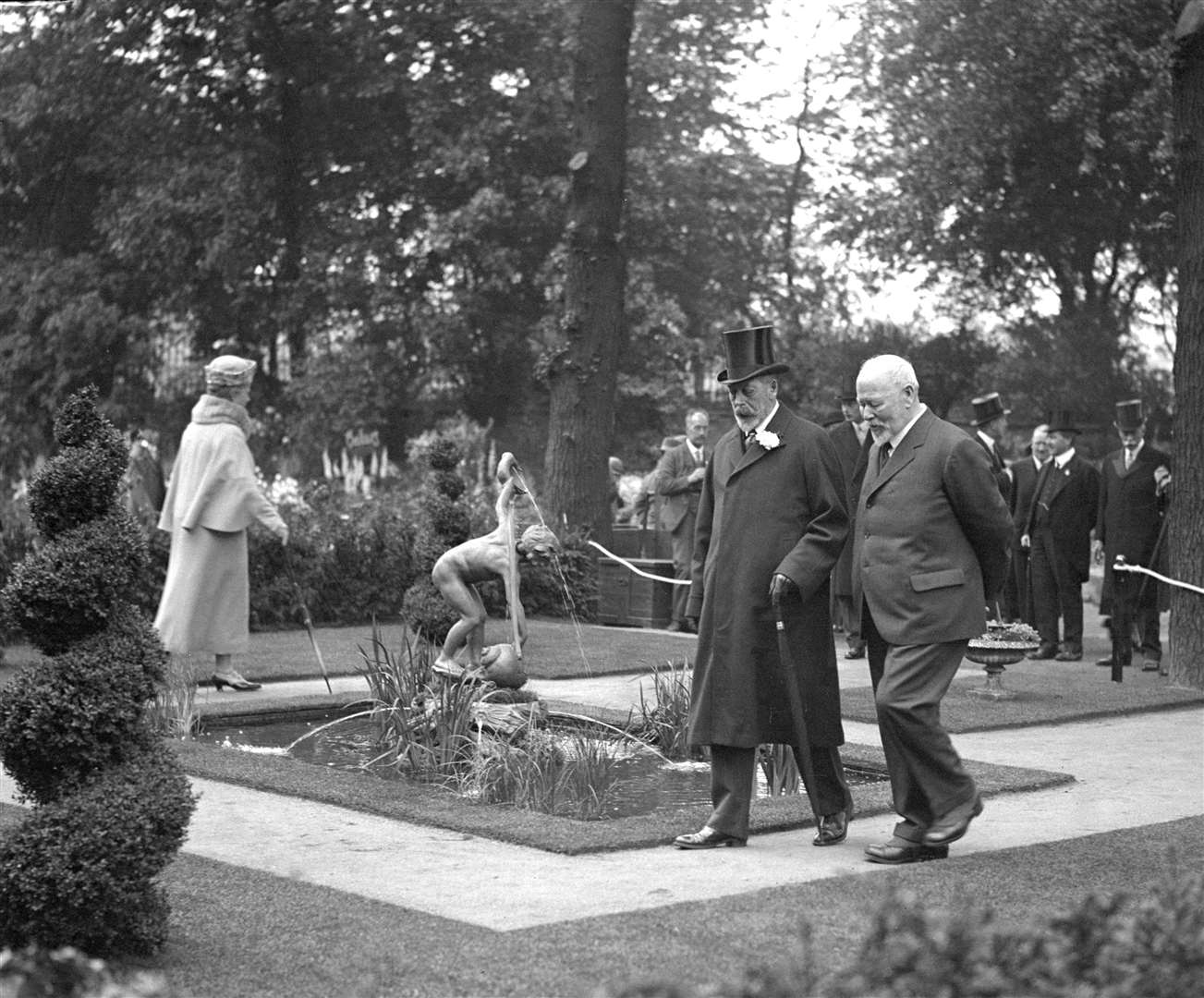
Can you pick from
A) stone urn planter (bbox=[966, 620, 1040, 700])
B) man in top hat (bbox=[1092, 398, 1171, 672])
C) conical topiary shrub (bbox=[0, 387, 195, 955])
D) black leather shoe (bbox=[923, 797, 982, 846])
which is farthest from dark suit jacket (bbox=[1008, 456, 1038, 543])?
conical topiary shrub (bbox=[0, 387, 195, 955])

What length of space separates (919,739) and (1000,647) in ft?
17.7

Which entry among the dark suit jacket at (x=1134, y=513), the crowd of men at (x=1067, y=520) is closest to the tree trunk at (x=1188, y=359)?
the crowd of men at (x=1067, y=520)

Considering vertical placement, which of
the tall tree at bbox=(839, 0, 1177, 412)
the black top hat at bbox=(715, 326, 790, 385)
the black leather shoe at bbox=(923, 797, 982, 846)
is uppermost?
the tall tree at bbox=(839, 0, 1177, 412)

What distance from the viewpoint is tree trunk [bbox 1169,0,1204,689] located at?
14.2 metres

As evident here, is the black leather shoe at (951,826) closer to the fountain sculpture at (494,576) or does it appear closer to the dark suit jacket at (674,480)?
the fountain sculpture at (494,576)

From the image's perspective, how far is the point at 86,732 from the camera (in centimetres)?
566

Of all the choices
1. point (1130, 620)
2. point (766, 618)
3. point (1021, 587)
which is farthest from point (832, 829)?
point (1021, 587)

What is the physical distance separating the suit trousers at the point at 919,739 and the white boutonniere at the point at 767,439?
38.1 inches

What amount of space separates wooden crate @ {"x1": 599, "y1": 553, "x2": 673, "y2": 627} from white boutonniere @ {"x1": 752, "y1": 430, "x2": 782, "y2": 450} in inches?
433

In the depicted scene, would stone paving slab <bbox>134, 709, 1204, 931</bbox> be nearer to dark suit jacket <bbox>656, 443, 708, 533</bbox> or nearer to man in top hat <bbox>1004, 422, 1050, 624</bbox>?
man in top hat <bbox>1004, 422, 1050, 624</bbox>

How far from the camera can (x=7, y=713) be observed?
223 inches

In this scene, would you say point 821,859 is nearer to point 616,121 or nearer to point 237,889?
point 237,889

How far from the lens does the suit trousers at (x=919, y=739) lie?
7.27 metres

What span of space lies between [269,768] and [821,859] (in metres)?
3.15
